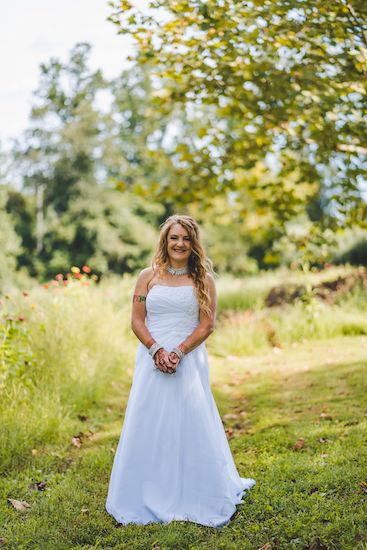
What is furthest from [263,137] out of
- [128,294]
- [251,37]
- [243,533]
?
[243,533]

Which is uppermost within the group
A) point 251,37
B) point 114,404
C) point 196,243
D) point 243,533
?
point 251,37

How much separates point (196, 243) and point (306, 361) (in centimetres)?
585

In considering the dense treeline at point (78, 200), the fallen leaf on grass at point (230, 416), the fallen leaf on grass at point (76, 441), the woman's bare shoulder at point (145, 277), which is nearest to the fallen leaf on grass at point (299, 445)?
the fallen leaf on grass at point (230, 416)

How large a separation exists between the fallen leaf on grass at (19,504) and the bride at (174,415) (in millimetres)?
699

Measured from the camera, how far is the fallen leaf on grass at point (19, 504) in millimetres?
4445

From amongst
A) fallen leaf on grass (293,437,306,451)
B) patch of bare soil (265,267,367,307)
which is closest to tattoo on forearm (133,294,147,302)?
fallen leaf on grass (293,437,306,451)

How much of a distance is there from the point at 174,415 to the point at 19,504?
1.46 metres

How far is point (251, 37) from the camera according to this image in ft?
20.7

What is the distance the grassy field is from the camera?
3.85 m

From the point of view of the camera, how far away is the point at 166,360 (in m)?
4.16

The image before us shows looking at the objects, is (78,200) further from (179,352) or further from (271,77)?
(179,352)

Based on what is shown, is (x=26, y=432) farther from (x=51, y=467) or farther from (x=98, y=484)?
(x=98, y=484)

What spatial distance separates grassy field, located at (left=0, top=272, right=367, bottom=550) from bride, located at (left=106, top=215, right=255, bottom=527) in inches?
7.1

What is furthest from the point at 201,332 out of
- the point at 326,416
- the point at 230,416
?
the point at 230,416
